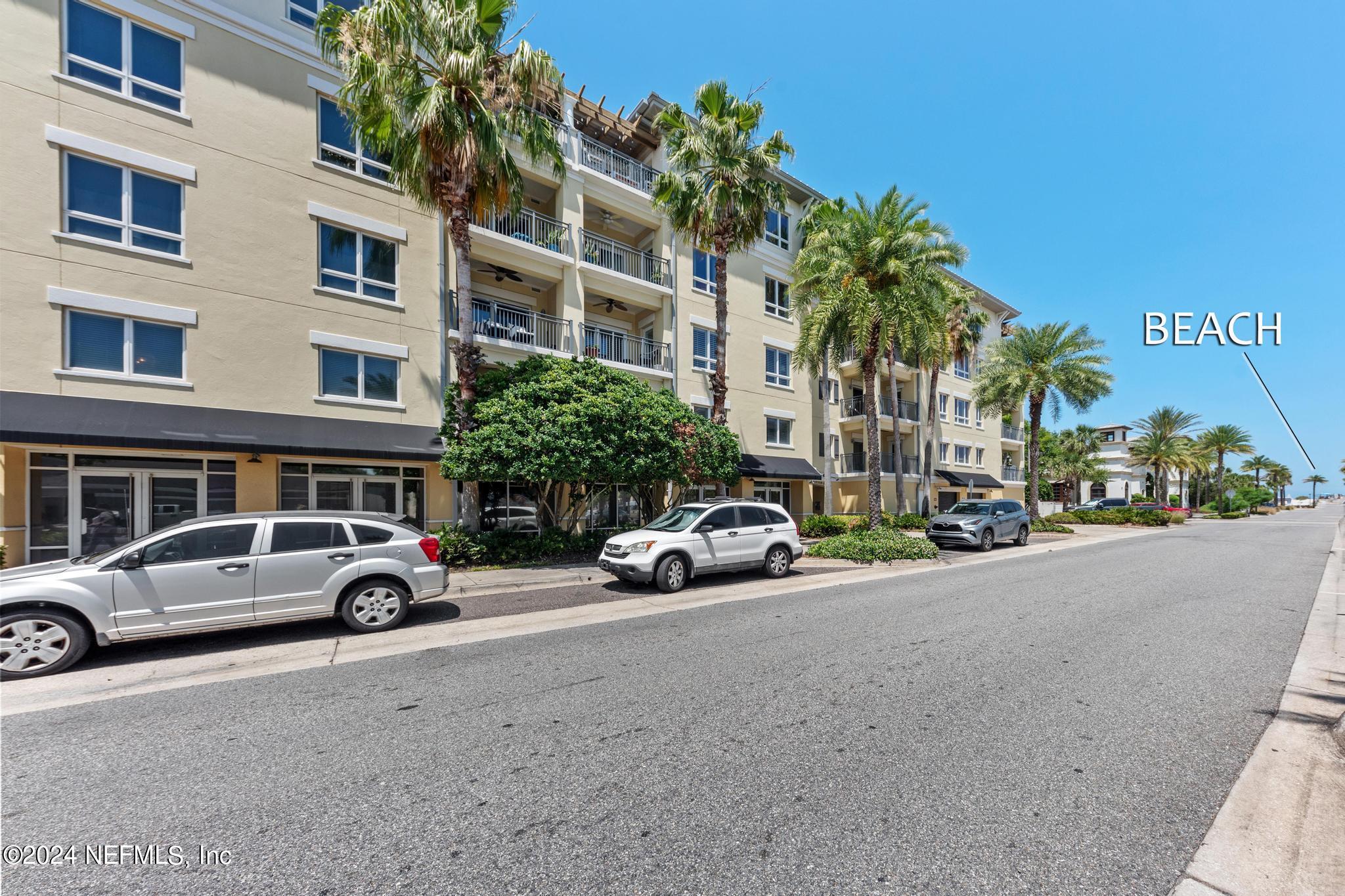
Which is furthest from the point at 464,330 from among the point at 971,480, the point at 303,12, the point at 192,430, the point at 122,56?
the point at 971,480

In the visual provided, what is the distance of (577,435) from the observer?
505 inches

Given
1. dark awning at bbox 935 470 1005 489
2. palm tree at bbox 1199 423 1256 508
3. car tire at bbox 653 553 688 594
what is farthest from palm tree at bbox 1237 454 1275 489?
car tire at bbox 653 553 688 594

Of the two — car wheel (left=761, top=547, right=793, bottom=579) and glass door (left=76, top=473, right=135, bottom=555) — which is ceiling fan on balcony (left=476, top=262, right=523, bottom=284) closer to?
glass door (left=76, top=473, right=135, bottom=555)

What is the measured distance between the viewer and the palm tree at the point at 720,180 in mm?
16969

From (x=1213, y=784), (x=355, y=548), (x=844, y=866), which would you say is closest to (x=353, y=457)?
(x=355, y=548)

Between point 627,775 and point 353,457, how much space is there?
39.2ft

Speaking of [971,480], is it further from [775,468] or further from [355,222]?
[355,222]

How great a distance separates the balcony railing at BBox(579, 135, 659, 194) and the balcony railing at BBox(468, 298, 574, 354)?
233 inches

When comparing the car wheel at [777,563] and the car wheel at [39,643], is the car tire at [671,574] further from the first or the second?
the car wheel at [39,643]

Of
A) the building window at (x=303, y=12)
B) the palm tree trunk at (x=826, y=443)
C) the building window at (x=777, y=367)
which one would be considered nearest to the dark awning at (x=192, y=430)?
the building window at (x=303, y=12)

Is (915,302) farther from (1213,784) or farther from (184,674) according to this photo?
(184,674)

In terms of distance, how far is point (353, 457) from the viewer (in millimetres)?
12773

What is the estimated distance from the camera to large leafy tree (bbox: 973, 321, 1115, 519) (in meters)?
27.4

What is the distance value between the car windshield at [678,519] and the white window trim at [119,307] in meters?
11.7
